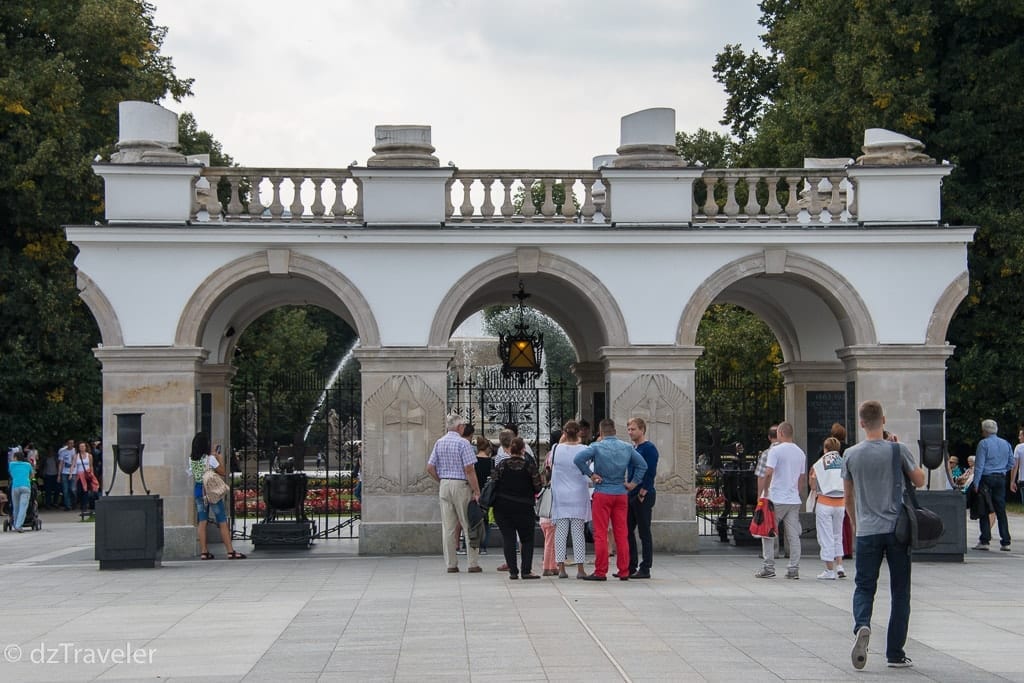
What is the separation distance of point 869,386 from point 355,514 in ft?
40.5

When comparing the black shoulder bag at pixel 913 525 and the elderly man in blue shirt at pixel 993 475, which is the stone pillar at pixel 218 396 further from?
the black shoulder bag at pixel 913 525

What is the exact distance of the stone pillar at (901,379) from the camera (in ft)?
65.4

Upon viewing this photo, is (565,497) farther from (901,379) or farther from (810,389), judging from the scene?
(810,389)

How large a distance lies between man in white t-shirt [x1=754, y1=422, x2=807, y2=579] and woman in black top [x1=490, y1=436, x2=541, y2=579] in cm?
253

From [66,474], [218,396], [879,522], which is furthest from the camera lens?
[66,474]

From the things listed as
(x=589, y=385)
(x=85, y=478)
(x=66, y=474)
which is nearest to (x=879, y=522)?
(x=589, y=385)

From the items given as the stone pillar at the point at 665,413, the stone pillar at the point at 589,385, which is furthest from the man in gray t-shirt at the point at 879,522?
the stone pillar at the point at 589,385

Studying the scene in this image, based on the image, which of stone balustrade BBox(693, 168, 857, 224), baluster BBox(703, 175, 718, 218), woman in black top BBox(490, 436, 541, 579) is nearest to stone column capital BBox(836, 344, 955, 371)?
stone balustrade BBox(693, 168, 857, 224)

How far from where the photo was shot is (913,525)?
10344mm

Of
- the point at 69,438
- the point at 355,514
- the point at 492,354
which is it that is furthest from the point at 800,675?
the point at 492,354

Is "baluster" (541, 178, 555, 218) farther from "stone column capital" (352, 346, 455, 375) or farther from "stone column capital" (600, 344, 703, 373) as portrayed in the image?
"stone column capital" (352, 346, 455, 375)

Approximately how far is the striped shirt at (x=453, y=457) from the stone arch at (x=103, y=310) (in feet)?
15.7

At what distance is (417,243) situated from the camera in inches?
784

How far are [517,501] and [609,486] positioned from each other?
1.04m
